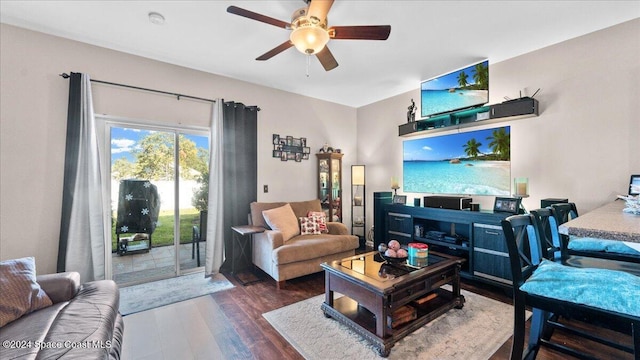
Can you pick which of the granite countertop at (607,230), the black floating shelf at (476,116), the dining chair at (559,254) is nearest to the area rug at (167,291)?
the dining chair at (559,254)

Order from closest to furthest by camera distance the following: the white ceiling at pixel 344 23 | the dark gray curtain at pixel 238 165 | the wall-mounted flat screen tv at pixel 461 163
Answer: the white ceiling at pixel 344 23 < the wall-mounted flat screen tv at pixel 461 163 < the dark gray curtain at pixel 238 165

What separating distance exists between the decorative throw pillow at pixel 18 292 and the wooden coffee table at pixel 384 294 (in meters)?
2.03

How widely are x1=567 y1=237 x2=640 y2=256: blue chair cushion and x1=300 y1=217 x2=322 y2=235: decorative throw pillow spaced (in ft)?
8.76

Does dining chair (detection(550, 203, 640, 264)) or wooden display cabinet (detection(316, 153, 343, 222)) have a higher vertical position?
wooden display cabinet (detection(316, 153, 343, 222))

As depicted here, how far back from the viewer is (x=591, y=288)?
1.16m

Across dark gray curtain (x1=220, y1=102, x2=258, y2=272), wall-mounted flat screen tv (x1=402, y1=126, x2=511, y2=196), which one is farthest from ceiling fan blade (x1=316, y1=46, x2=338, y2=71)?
wall-mounted flat screen tv (x1=402, y1=126, x2=511, y2=196)

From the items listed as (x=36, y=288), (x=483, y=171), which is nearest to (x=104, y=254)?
(x=36, y=288)

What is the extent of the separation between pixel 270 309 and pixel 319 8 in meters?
2.64

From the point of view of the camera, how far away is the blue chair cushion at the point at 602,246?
5.73 ft

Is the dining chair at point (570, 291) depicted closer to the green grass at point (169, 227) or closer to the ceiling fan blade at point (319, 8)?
the ceiling fan blade at point (319, 8)

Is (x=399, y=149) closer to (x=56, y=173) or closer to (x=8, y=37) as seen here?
(x=56, y=173)

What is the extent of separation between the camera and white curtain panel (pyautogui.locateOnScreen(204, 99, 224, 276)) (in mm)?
3551

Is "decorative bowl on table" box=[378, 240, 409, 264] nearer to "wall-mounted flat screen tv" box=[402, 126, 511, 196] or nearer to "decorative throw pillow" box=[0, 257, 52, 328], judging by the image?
"wall-mounted flat screen tv" box=[402, 126, 511, 196]

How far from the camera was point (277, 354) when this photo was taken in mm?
1915
